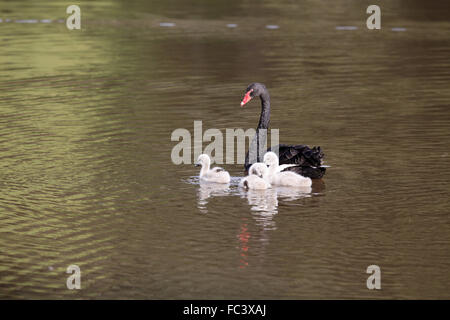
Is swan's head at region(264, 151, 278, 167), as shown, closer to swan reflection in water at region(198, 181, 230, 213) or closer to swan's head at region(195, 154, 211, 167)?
swan reflection in water at region(198, 181, 230, 213)

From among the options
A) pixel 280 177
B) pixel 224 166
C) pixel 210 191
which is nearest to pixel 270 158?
pixel 280 177

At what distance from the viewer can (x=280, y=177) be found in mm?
10344

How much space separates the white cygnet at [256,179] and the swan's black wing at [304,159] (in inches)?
14.2

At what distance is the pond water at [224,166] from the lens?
7602mm

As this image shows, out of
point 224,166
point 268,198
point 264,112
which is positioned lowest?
point 268,198

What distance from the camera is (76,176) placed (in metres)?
10.7

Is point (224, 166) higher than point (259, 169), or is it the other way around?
point (259, 169)

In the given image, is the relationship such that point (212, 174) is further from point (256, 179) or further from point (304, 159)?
point (304, 159)

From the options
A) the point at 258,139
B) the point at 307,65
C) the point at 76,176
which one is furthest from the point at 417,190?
the point at 307,65

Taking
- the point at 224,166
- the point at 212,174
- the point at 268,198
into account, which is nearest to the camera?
the point at 268,198

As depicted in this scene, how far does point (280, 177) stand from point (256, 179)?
0.35m

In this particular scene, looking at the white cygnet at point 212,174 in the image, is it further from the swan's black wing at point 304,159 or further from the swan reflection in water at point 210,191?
the swan's black wing at point 304,159

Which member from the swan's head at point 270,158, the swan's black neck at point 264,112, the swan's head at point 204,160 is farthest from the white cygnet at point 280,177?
the swan's black neck at point 264,112
